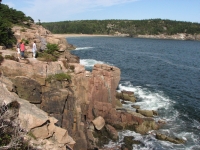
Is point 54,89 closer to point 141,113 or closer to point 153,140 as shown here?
point 153,140

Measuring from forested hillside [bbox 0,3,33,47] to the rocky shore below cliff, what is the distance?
2.06 metres

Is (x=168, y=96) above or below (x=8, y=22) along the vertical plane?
below

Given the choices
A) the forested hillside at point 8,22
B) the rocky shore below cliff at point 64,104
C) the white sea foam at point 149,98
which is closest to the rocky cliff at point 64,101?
the rocky shore below cliff at point 64,104

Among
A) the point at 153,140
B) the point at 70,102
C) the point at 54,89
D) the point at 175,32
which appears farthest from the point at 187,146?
the point at 175,32

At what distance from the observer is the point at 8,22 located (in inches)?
1182

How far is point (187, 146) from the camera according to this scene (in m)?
23.4

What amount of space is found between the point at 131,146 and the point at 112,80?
9.52 meters

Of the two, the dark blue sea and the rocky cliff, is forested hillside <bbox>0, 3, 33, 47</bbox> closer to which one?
the rocky cliff

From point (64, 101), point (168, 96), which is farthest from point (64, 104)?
point (168, 96)

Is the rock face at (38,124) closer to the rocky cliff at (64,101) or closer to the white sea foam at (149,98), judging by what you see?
the rocky cliff at (64,101)

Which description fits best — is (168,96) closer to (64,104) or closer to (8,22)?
(64,104)

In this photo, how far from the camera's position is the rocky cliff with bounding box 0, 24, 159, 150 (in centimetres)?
1283

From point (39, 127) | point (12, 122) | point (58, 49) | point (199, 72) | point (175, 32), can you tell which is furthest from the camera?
point (175, 32)

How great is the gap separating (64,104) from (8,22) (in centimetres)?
1677
